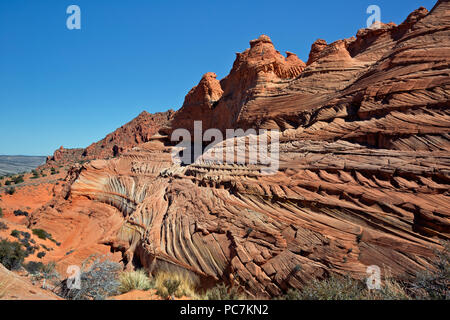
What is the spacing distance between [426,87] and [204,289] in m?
8.58

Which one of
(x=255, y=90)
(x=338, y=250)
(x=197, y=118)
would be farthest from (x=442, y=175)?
(x=197, y=118)

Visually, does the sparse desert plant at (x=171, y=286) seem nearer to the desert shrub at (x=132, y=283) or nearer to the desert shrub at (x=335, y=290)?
the desert shrub at (x=132, y=283)

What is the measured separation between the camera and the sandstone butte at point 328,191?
5.06 metres

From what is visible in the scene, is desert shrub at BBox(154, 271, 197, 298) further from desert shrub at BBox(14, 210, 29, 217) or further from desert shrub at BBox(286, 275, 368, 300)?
desert shrub at BBox(14, 210, 29, 217)

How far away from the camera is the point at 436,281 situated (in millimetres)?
3916

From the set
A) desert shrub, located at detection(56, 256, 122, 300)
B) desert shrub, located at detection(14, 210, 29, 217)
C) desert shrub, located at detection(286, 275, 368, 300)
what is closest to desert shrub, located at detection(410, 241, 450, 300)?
desert shrub, located at detection(286, 275, 368, 300)

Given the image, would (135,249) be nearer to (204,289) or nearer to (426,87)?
(204,289)

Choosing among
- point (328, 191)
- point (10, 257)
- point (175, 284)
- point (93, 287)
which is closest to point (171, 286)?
point (175, 284)

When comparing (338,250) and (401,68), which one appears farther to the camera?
(401,68)

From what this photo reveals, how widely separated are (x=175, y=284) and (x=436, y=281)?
553 centimetres

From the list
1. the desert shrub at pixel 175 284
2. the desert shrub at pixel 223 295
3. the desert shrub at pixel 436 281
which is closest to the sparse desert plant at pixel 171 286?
the desert shrub at pixel 175 284

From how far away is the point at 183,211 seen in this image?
28.6ft

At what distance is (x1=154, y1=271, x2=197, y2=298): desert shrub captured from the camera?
5707 mm

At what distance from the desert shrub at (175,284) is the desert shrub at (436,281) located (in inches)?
183
